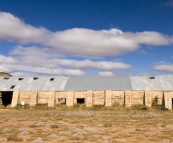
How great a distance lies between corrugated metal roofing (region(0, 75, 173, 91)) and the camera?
4090 cm

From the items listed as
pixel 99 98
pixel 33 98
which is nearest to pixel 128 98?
pixel 99 98

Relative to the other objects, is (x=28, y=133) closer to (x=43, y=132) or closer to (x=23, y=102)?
(x=43, y=132)

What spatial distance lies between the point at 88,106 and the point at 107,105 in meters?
3.30

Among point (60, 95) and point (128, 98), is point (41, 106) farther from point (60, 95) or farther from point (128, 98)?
point (128, 98)

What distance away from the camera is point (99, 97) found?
3972 centimetres

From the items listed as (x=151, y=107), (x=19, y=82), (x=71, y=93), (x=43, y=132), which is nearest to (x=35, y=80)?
(x=19, y=82)

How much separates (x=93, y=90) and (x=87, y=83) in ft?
10.7

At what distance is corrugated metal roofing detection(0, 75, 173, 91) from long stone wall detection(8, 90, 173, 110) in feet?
4.09

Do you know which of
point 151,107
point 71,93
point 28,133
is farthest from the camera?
point 71,93

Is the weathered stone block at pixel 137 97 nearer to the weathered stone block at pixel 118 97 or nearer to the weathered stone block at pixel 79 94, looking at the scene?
the weathered stone block at pixel 118 97

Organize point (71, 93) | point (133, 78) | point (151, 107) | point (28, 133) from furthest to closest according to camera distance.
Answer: point (133, 78) < point (71, 93) < point (151, 107) < point (28, 133)

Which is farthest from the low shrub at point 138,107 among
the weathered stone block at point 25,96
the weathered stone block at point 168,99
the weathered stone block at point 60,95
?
the weathered stone block at point 25,96

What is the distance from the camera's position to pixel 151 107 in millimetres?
37500

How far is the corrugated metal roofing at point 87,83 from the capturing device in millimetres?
40903
